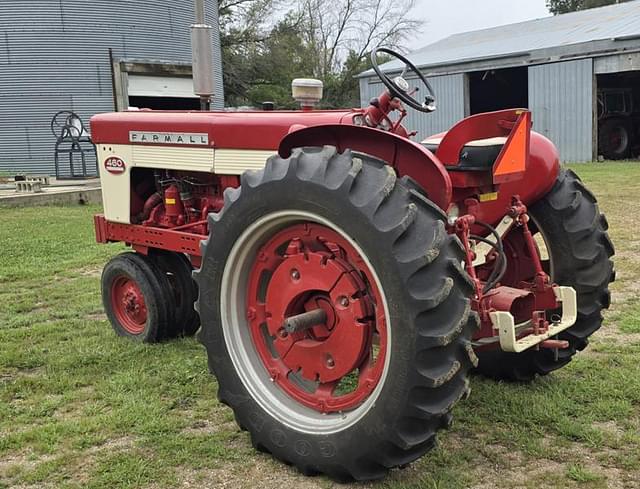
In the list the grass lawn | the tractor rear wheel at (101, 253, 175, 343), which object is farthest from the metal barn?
the tractor rear wheel at (101, 253, 175, 343)

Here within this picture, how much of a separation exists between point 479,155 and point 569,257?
33.9 inches

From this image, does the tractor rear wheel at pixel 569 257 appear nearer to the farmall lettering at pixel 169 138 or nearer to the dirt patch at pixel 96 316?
the farmall lettering at pixel 169 138

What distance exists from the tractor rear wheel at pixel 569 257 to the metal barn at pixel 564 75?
16.6m

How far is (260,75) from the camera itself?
33500 millimetres

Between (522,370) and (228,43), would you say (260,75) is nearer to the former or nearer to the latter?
(228,43)

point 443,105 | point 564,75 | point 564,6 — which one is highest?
point 564,6

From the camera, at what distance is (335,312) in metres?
2.76

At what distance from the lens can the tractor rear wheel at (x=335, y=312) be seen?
2355 millimetres

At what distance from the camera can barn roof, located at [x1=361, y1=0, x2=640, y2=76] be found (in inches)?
741

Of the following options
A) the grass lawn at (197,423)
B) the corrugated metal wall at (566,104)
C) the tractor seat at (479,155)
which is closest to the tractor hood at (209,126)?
the tractor seat at (479,155)

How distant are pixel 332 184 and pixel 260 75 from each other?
3213 cm

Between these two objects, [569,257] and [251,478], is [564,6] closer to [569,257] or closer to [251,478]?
[569,257]

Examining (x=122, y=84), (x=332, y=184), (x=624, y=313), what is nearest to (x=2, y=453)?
(x=332, y=184)

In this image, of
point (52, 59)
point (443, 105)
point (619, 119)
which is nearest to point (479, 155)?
point (52, 59)
